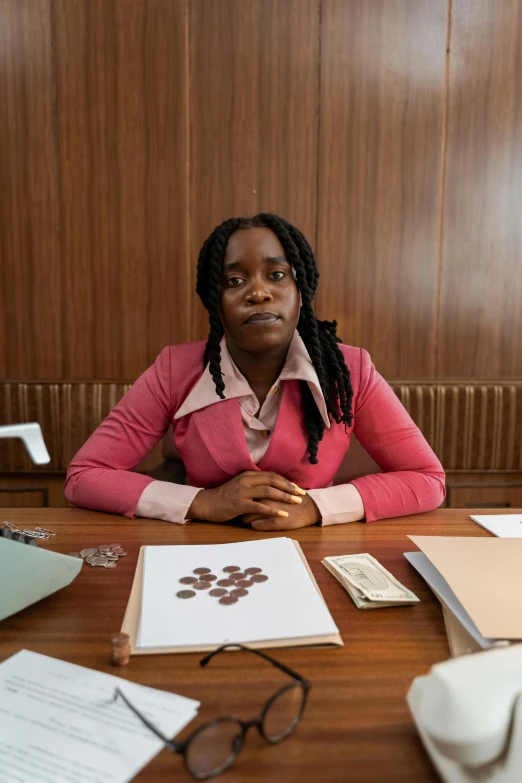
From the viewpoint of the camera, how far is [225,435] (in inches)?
57.3

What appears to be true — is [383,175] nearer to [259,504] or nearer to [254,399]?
[254,399]

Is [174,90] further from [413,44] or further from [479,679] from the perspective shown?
[479,679]

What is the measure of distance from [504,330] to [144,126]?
2.10m

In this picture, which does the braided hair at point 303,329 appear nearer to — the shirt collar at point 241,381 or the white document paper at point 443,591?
the shirt collar at point 241,381

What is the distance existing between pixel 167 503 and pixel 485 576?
68 centimetres

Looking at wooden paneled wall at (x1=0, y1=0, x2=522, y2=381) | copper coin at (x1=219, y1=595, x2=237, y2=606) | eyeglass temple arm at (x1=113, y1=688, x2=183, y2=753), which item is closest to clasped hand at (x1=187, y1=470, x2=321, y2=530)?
copper coin at (x1=219, y1=595, x2=237, y2=606)

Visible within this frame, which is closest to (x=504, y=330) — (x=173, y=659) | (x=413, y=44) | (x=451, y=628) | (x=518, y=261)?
(x=518, y=261)

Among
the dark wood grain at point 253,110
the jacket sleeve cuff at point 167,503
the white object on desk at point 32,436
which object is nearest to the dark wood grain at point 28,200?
the dark wood grain at point 253,110

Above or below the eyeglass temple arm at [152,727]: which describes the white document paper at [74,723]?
below

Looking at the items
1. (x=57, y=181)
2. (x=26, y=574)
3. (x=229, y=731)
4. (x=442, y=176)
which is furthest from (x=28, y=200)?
(x=229, y=731)

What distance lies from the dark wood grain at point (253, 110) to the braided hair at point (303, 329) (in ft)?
4.85

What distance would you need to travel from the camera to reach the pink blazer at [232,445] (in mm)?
1354

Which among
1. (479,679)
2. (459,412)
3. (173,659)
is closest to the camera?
(479,679)

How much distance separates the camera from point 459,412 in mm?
3035
